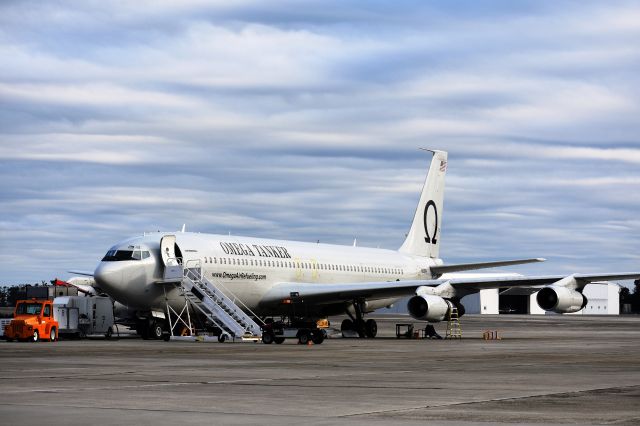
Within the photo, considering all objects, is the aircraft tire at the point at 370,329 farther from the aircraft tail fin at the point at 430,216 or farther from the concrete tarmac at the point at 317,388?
the concrete tarmac at the point at 317,388

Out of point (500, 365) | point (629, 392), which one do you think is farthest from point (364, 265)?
point (629, 392)

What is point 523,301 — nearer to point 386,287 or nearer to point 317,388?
point 386,287

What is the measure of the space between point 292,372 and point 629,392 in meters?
8.68

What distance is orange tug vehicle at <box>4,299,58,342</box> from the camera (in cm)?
4775

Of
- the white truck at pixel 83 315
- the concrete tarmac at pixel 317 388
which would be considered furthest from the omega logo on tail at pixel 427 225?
the concrete tarmac at pixel 317 388

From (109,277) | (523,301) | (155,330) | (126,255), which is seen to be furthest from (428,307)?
(523,301)

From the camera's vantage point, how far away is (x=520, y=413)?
1650 centimetres

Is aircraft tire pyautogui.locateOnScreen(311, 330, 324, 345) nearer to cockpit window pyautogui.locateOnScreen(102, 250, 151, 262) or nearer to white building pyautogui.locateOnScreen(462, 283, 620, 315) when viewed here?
cockpit window pyautogui.locateOnScreen(102, 250, 151, 262)

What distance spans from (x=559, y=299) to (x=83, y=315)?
76.7 feet

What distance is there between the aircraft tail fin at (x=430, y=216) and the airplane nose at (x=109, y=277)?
25.5 m

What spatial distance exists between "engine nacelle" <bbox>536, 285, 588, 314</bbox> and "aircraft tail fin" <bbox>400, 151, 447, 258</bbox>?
17582 mm

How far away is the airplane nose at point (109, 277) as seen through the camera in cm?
4906

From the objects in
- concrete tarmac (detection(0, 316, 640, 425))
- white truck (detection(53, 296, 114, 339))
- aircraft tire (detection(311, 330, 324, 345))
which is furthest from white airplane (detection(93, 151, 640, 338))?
concrete tarmac (detection(0, 316, 640, 425))

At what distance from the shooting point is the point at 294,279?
57812 mm
